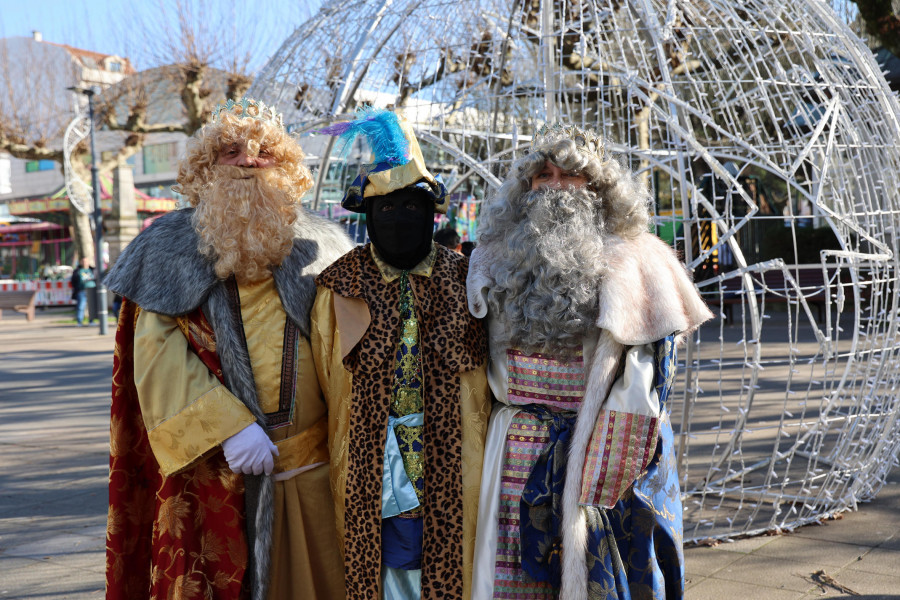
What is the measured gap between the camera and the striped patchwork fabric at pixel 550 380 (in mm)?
2162

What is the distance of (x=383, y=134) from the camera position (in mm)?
2295

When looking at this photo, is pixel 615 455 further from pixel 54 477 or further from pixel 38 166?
pixel 38 166

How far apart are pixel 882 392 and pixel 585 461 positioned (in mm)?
2507

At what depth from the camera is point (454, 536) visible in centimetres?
219

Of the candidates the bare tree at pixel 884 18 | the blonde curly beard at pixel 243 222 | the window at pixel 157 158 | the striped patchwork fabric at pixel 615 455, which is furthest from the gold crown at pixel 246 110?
the window at pixel 157 158

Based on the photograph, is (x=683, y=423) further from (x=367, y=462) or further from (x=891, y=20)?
(x=891, y=20)

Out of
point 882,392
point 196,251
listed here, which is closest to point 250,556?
point 196,251

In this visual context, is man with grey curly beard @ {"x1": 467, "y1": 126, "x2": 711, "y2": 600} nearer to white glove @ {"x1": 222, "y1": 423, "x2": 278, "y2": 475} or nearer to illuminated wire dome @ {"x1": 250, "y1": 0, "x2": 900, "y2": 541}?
white glove @ {"x1": 222, "y1": 423, "x2": 278, "y2": 475}

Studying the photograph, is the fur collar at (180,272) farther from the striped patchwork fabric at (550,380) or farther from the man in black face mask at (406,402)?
the striped patchwork fabric at (550,380)

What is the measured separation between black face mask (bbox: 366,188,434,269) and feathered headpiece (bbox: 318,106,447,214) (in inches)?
1.2

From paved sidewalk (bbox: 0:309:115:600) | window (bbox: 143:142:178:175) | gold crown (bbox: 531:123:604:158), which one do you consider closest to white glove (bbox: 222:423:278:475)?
gold crown (bbox: 531:123:604:158)

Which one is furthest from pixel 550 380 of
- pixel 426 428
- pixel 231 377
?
pixel 231 377

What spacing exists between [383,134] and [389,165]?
12 cm

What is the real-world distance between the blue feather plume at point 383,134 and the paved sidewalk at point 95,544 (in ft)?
6.70
